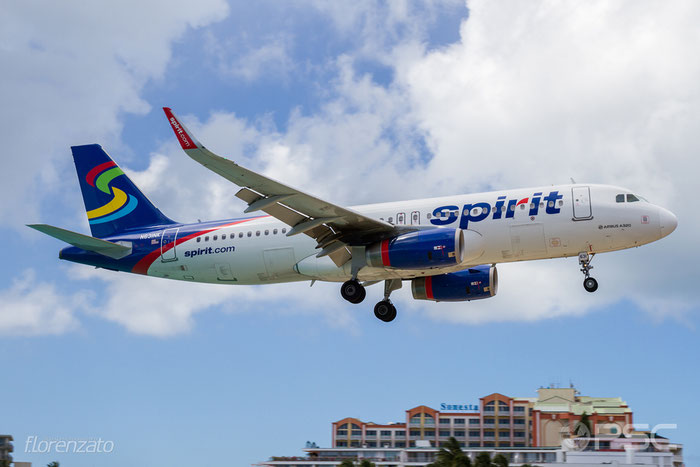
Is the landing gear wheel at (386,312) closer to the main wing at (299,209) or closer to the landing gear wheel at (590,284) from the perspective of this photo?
the main wing at (299,209)

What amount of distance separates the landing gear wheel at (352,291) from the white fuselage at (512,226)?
0.42 m

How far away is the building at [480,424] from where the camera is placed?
10075cm

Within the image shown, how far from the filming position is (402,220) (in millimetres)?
31359

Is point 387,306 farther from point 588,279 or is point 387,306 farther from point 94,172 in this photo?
point 94,172

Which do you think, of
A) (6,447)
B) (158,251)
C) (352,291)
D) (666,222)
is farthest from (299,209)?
(6,447)

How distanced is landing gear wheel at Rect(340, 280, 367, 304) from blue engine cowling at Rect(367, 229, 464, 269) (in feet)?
6.36

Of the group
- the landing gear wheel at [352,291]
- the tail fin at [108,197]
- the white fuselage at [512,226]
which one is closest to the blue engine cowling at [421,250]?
the white fuselage at [512,226]

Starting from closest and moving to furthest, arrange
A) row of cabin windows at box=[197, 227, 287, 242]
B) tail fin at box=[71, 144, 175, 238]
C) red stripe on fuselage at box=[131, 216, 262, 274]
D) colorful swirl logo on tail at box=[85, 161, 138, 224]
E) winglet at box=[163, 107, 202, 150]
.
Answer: winglet at box=[163, 107, 202, 150] → row of cabin windows at box=[197, 227, 287, 242] → red stripe on fuselage at box=[131, 216, 262, 274] → tail fin at box=[71, 144, 175, 238] → colorful swirl logo on tail at box=[85, 161, 138, 224]

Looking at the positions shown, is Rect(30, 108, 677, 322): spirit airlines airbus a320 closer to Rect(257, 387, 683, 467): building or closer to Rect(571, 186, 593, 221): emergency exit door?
Rect(571, 186, 593, 221): emergency exit door

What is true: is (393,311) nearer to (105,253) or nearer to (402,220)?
(402,220)

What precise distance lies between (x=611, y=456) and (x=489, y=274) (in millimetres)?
40465

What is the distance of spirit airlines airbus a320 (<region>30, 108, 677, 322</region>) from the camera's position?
29219mm

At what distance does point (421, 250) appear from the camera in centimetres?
2914

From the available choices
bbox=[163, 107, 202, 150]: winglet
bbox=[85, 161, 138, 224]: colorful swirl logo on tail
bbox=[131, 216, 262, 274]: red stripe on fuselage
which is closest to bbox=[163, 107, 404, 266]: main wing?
bbox=[163, 107, 202, 150]: winglet
